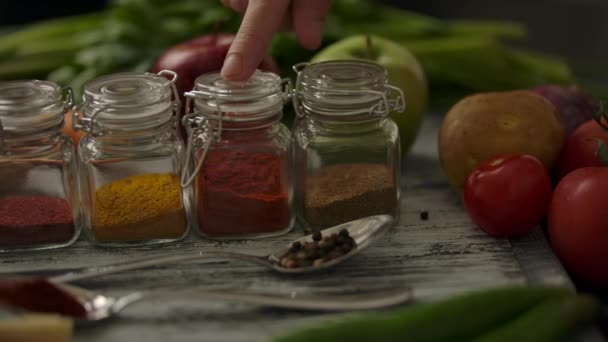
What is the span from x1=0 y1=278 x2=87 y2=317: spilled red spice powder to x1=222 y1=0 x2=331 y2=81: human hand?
1.18ft

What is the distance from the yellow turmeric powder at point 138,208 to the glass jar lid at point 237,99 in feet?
0.35

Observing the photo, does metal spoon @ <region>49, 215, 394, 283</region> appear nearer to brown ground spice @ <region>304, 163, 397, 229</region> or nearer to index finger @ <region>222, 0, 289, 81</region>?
brown ground spice @ <region>304, 163, 397, 229</region>

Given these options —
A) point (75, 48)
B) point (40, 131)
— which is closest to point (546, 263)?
point (40, 131)

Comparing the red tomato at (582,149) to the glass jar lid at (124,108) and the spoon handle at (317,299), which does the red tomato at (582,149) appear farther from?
the glass jar lid at (124,108)

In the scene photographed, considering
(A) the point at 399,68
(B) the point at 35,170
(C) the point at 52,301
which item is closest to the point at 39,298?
(C) the point at 52,301

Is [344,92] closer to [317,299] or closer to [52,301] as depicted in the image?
[317,299]

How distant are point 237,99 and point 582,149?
1.70ft

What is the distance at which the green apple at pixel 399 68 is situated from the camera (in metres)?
1.37

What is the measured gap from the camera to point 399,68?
4.51ft

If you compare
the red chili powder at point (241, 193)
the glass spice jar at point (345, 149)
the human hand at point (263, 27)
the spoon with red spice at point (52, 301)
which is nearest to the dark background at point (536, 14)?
the human hand at point (263, 27)

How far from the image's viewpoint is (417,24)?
6.07ft

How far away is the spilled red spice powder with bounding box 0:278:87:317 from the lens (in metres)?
0.90

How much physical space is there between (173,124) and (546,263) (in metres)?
0.52

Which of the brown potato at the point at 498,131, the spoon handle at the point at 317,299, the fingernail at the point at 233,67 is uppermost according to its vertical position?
the fingernail at the point at 233,67
